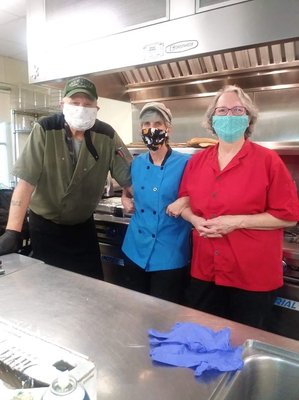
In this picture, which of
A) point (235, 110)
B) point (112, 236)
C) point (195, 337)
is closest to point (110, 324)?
point (195, 337)

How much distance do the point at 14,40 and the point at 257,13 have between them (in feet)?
11.5

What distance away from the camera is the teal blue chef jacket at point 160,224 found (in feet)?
4.67

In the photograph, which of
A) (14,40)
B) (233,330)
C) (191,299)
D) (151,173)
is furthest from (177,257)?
(14,40)

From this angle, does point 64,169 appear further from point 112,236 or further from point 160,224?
point 112,236

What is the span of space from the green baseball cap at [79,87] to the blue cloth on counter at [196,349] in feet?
3.26

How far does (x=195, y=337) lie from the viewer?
75 cm

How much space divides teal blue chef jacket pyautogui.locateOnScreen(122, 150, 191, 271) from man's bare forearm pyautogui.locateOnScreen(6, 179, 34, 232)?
0.49 m

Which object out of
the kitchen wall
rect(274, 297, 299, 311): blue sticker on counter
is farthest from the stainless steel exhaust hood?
the kitchen wall

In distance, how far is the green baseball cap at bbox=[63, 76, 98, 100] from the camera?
133 centimetres

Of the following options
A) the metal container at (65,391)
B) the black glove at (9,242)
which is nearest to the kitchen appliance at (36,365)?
the metal container at (65,391)

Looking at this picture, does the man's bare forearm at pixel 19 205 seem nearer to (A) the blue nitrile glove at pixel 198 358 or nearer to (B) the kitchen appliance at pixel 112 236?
(B) the kitchen appliance at pixel 112 236

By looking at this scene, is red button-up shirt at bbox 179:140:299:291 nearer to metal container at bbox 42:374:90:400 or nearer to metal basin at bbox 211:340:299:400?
metal basin at bbox 211:340:299:400

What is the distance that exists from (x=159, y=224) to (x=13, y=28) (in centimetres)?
284

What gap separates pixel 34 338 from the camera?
2.09 feet
